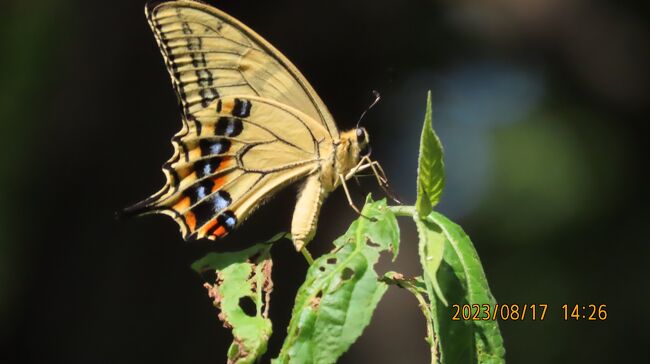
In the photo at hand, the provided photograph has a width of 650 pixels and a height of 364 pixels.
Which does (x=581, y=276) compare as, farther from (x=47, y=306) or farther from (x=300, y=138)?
(x=300, y=138)

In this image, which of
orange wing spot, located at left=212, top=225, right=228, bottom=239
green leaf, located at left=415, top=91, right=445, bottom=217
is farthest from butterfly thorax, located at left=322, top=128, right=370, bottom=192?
green leaf, located at left=415, top=91, right=445, bottom=217

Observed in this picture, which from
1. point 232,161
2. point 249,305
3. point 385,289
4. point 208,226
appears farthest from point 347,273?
point 249,305

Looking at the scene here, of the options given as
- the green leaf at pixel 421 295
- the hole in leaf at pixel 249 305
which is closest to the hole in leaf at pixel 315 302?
the green leaf at pixel 421 295

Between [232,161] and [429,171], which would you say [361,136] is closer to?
[232,161]

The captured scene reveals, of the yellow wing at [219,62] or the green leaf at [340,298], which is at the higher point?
the yellow wing at [219,62]

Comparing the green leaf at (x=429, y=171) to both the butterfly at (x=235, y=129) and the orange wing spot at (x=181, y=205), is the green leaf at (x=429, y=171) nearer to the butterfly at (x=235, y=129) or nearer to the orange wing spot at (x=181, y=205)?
the butterfly at (x=235, y=129)

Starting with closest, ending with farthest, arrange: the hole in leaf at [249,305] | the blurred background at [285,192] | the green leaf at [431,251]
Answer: the green leaf at [431,251] < the hole in leaf at [249,305] < the blurred background at [285,192]

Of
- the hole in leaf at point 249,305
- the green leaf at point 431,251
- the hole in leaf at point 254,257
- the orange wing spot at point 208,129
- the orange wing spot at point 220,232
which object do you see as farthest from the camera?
the hole in leaf at point 249,305
